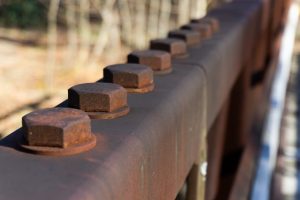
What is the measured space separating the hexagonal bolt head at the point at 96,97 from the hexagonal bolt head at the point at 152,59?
1.08 ft

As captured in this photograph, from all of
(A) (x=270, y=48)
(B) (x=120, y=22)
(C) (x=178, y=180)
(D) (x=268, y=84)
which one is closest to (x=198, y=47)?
(C) (x=178, y=180)

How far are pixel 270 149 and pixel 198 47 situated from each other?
1.12 metres

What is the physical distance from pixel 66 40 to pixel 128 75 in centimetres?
1071

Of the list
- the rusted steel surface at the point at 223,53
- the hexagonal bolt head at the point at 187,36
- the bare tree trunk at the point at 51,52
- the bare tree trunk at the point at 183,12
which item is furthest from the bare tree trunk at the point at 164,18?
the hexagonal bolt head at the point at 187,36

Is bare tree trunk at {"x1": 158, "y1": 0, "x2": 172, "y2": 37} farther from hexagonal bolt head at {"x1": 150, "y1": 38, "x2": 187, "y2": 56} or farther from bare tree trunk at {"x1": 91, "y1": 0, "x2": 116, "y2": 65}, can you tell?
hexagonal bolt head at {"x1": 150, "y1": 38, "x2": 187, "y2": 56}

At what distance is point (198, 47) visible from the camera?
1833 mm

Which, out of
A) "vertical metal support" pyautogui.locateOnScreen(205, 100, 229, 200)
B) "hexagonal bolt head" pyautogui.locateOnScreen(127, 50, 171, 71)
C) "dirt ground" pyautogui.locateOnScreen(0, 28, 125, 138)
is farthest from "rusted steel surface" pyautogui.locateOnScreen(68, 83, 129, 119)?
"dirt ground" pyautogui.locateOnScreen(0, 28, 125, 138)

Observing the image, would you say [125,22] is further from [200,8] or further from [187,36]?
[187,36]

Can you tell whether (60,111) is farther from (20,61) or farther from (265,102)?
(20,61)

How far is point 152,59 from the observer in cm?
143

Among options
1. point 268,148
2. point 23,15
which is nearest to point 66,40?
point 23,15

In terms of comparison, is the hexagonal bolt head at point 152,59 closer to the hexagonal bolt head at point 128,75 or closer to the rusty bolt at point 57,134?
the hexagonal bolt head at point 128,75

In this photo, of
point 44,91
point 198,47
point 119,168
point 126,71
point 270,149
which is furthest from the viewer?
point 44,91

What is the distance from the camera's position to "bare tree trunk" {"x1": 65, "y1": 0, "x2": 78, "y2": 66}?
1025 centimetres
